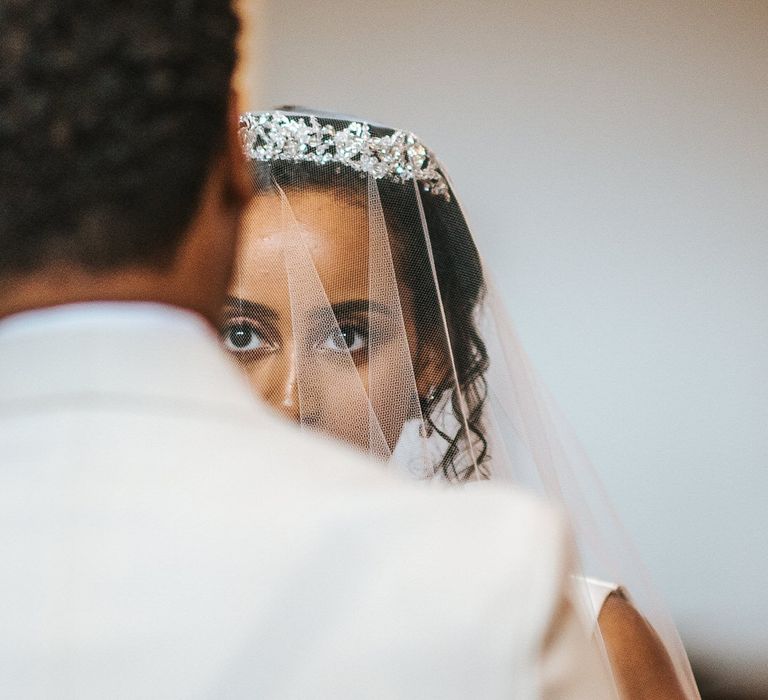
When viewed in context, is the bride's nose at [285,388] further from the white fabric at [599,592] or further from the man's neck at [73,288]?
the man's neck at [73,288]

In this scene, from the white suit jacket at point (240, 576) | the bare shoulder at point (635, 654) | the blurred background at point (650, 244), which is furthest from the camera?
the blurred background at point (650, 244)

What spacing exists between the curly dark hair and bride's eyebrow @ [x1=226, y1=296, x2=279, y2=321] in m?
0.58

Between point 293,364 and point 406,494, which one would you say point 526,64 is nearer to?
point 293,364

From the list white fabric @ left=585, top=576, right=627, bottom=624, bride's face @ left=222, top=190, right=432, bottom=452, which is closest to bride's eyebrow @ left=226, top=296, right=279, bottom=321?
bride's face @ left=222, top=190, right=432, bottom=452

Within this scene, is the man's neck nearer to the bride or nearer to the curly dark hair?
the curly dark hair

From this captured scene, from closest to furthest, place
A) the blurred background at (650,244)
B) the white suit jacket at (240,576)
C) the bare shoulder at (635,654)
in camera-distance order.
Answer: the white suit jacket at (240,576) → the bare shoulder at (635,654) → the blurred background at (650,244)

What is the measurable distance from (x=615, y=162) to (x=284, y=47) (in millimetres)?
623

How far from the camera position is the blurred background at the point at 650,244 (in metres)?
1.68

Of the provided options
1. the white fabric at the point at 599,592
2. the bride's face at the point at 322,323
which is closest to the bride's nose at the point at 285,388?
the bride's face at the point at 322,323

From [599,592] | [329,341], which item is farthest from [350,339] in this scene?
[599,592]

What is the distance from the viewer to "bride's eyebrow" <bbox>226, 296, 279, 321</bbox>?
1.01m

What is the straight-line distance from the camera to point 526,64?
179 centimetres

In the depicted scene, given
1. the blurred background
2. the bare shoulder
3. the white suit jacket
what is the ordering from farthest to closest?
the blurred background, the bare shoulder, the white suit jacket

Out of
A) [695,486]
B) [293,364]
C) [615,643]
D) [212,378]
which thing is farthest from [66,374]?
[695,486]
